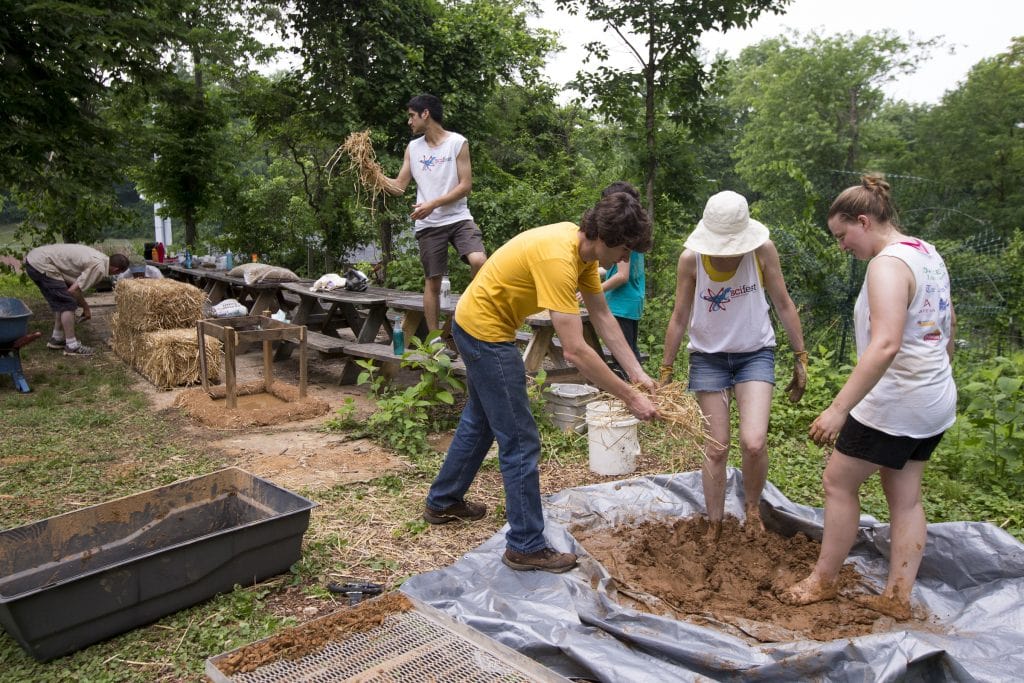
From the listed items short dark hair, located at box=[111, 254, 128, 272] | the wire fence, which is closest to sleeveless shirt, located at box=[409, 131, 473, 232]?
the wire fence

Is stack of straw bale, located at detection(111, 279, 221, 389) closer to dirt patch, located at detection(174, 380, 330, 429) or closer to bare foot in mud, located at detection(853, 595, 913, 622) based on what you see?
dirt patch, located at detection(174, 380, 330, 429)

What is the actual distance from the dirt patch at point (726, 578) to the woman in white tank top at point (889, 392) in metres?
0.10

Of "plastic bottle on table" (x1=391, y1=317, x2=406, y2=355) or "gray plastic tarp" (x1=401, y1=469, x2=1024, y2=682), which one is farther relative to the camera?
→ "plastic bottle on table" (x1=391, y1=317, x2=406, y2=355)

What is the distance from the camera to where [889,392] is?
2.45 m

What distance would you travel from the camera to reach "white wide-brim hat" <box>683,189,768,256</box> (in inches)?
116

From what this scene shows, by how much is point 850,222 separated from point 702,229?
63cm

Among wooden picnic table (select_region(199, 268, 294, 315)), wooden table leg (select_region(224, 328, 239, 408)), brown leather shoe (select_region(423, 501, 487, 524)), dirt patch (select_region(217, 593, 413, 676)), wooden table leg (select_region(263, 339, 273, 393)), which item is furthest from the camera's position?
wooden picnic table (select_region(199, 268, 294, 315))

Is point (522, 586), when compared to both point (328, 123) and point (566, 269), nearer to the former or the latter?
point (566, 269)

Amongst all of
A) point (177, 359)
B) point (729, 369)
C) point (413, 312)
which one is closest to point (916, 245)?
point (729, 369)

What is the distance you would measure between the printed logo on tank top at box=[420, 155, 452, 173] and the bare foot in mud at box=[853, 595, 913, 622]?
377 centimetres

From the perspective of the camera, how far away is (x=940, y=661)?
2.17m

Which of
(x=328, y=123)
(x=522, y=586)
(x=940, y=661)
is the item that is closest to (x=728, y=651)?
(x=940, y=661)

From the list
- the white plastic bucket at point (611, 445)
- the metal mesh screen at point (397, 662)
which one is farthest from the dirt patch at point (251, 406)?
the metal mesh screen at point (397, 662)

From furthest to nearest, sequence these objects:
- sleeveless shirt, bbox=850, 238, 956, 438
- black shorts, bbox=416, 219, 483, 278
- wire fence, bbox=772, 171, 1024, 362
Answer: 1. wire fence, bbox=772, 171, 1024, 362
2. black shorts, bbox=416, 219, 483, 278
3. sleeveless shirt, bbox=850, 238, 956, 438
